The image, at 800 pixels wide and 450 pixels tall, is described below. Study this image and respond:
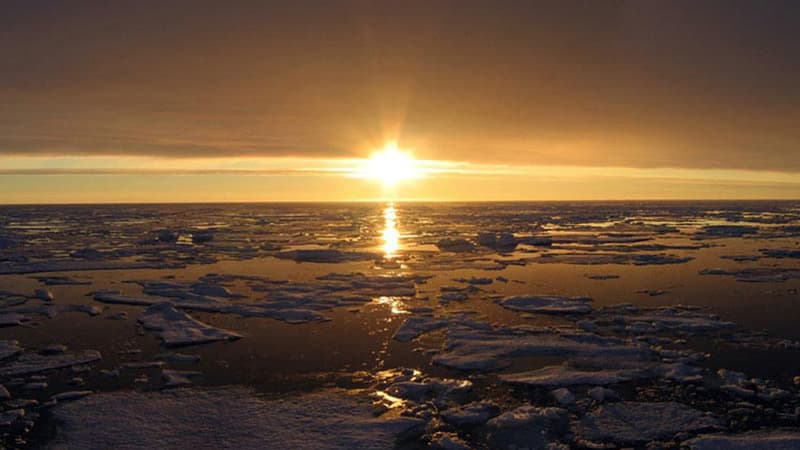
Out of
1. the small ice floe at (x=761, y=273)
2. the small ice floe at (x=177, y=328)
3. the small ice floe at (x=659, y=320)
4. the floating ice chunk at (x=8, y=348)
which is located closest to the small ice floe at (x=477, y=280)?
the small ice floe at (x=659, y=320)

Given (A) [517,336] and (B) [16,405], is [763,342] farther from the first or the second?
(B) [16,405]

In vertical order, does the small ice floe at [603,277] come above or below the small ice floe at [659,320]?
above

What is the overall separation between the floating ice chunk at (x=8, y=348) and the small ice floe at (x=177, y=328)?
6.91 ft

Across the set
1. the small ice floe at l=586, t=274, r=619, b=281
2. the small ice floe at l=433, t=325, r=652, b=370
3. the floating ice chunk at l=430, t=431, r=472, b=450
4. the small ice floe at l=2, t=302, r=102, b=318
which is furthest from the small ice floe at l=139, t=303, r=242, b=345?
the small ice floe at l=586, t=274, r=619, b=281

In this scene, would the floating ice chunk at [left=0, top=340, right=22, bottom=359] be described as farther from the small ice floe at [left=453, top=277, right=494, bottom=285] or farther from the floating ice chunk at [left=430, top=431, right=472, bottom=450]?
the small ice floe at [left=453, top=277, right=494, bottom=285]

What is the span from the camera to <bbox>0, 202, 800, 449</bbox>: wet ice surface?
264 inches

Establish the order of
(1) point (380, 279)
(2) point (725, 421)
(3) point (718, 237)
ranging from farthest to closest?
(3) point (718, 237), (1) point (380, 279), (2) point (725, 421)

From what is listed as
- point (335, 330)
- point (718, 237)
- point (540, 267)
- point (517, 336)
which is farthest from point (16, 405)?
A: point (718, 237)

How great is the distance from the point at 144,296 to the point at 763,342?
13.2m

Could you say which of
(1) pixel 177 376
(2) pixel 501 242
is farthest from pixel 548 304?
(2) pixel 501 242

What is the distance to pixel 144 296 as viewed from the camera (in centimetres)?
1469

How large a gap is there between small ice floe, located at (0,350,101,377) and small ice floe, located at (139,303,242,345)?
1263 mm

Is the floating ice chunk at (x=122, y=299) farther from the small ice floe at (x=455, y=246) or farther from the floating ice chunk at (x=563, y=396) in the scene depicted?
the small ice floe at (x=455, y=246)

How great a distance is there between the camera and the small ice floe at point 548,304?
1277 centimetres
